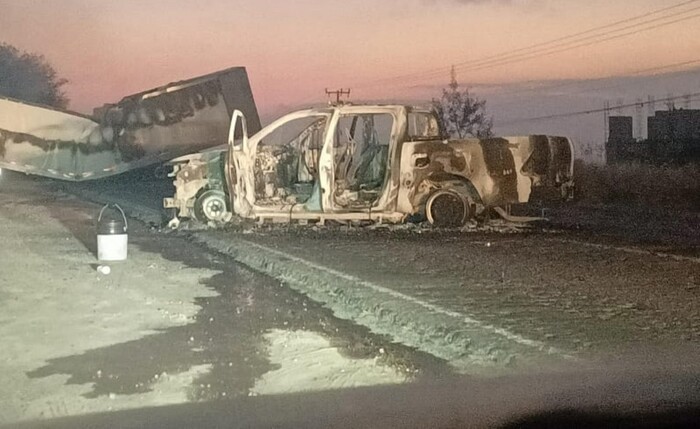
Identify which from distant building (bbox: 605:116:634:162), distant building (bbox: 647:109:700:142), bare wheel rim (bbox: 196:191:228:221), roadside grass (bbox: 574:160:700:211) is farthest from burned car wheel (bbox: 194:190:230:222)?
distant building (bbox: 647:109:700:142)

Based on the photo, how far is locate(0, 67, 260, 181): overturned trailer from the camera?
2389 centimetres

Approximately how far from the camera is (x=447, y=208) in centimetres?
1680

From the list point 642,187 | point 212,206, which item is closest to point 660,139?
point 642,187

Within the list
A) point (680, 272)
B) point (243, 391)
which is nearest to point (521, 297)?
point (680, 272)

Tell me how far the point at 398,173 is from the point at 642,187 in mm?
15588

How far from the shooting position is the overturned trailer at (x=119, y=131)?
23.9 metres

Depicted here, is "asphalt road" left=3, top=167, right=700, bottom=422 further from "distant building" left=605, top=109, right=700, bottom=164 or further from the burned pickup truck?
"distant building" left=605, top=109, right=700, bottom=164

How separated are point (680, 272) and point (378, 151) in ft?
21.4

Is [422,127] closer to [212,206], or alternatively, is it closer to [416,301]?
[212,206]

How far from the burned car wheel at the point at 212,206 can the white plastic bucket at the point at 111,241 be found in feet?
14.0

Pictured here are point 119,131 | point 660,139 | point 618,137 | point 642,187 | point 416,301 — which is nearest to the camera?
point 416,301

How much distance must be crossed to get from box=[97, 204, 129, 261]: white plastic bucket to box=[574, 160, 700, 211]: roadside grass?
637 inches

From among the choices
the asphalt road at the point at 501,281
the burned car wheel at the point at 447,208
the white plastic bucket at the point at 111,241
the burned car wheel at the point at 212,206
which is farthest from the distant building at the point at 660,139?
the white plastic bucket at the point at 111,241

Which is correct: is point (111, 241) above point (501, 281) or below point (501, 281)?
above
